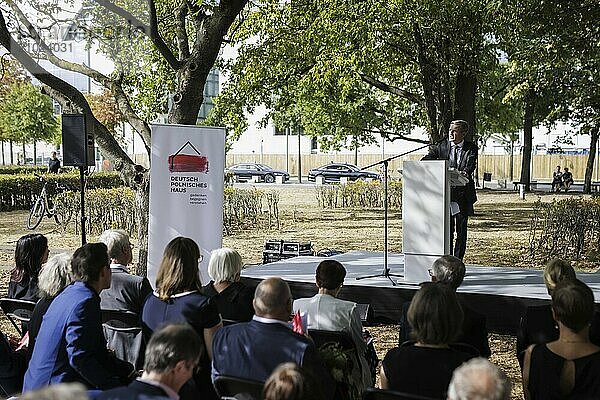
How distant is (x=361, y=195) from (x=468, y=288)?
15.9 metres

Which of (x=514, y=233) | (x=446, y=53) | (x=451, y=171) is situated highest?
(x=446, y=53)

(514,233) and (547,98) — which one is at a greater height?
(547,98)

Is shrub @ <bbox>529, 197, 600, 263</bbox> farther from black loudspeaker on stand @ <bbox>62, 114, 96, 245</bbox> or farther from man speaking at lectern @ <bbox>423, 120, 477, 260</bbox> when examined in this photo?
black loudspeaker on stand @ <bbox>62, 114, 96, 245</bbox>

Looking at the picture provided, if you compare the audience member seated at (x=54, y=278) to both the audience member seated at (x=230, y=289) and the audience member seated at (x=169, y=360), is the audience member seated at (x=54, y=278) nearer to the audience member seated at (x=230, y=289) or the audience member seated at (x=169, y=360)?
the audience member seated at (x=230, y=289)

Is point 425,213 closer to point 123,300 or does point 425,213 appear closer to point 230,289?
point 230,289

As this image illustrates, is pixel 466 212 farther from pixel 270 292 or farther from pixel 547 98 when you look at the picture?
pixel 547 98

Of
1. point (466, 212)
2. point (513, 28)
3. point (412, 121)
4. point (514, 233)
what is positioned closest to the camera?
point (466, 212)

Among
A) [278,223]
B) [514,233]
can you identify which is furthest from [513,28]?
[278,223]

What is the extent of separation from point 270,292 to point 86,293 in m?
1.06

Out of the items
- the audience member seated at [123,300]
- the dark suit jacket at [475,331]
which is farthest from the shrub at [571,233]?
the audience member seated at [123,300]

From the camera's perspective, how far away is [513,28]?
15.0m

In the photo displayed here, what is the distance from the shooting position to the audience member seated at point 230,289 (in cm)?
463

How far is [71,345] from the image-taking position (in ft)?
12.7

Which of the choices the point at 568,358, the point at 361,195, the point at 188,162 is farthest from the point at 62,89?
the point at 361,195
